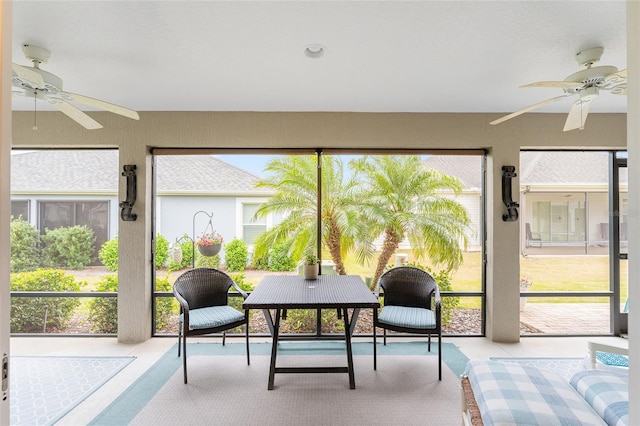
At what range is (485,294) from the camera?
4035 mm

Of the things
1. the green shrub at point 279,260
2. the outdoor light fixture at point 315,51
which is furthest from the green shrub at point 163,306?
the outdoor light fixture at point 315,51

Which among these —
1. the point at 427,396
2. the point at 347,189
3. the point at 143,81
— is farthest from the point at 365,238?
the point at 143,81

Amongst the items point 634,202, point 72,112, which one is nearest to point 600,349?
point 634,202

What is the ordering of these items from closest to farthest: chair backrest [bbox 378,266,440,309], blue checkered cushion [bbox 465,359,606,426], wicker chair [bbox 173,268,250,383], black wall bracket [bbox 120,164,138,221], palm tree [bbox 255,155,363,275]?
blue checkered cushion [bbox 465,359,606,426], wicker chair [bbox 173,268,250,383], chair backrest [bbox 378,266,440,309], black wall bracket [bbox 120,164,138,221], palm tree [bbox 255,155,363,275]

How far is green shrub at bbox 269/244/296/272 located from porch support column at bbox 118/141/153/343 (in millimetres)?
1408

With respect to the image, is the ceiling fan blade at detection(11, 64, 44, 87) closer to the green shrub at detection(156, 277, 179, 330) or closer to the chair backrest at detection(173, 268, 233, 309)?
the chair backrest at detection(173, 268, 233, 309)

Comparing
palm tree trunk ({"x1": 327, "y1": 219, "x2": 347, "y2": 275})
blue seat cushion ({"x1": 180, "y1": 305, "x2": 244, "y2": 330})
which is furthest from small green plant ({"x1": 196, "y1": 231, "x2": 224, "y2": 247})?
palm tree trunk ({"x1": 327, "y1": 219, "x2": 347, "y2": 275})

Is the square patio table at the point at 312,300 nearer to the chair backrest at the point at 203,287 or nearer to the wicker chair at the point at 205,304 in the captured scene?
the wicker chair at the point at 205,304

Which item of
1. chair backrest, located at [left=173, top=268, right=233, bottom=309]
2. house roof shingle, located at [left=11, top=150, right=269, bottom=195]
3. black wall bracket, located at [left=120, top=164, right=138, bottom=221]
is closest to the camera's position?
chair backrest, located at [left=173, top=268, right=233, bottom=309]

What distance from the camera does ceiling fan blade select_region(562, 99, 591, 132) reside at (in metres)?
2.62

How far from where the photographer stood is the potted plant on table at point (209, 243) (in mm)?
4066

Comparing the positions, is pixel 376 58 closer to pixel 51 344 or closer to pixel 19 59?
pixel 19 59

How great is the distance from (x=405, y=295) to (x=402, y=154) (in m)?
1.60

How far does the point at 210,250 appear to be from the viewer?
13.4 feet
